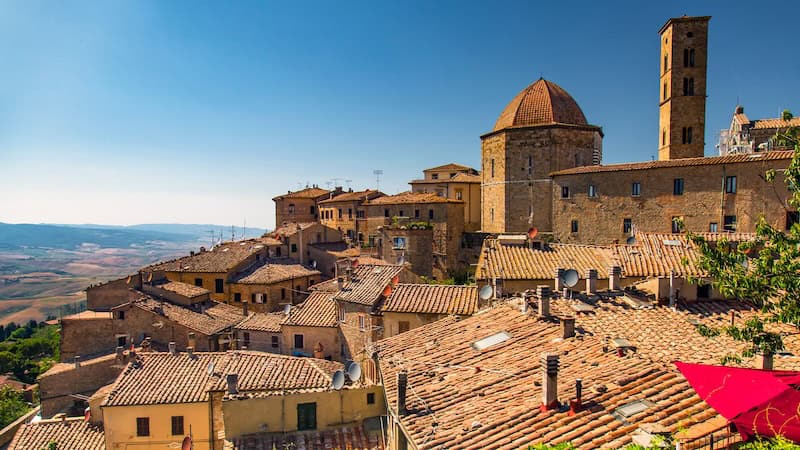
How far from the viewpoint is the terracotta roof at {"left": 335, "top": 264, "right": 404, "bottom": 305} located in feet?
82.0

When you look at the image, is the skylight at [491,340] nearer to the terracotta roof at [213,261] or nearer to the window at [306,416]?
Answer: the window at [306,416]

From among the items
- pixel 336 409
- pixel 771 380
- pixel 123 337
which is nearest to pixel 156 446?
pixel 336 409

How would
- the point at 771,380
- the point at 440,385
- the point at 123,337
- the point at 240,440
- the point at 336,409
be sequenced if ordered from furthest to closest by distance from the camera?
the point at 123,337
the point at 336,409
the point at 240,440
the point at 440,385
the point at 771,380

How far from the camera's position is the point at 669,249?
20.6 meters

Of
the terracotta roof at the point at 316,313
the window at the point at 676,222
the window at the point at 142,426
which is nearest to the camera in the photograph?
the window at the point at 676,222

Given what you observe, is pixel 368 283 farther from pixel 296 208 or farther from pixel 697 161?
pixel 296 208

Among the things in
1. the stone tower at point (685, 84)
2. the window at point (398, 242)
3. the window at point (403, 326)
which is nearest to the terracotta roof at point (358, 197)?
the window at point (398, 242)

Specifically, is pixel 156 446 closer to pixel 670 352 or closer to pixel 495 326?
pixel 495 326

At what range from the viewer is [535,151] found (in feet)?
140

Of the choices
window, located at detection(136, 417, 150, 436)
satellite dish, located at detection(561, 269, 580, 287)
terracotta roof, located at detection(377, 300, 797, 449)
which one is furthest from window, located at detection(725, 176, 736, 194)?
window, located at detection(136, 417, 150, 436)

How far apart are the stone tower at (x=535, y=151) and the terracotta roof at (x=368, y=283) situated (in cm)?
1838

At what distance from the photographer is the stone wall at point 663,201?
2998cm

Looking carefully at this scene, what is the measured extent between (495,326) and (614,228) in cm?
2472

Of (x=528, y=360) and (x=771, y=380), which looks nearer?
(x=771, y=380)
